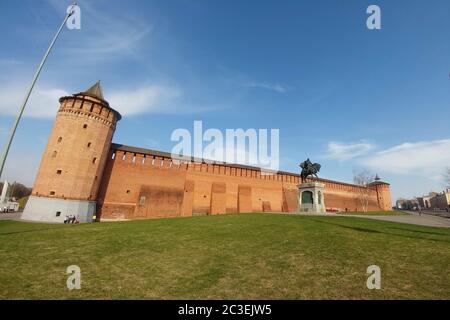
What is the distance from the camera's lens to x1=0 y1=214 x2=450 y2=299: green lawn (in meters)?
5.23

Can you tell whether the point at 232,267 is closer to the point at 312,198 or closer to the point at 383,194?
the point at 312,198

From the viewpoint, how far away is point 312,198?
26906 mm

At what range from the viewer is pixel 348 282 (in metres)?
5.57

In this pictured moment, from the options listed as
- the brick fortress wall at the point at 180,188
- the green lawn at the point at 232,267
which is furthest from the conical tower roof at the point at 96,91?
the green lawn at the point at 232,267

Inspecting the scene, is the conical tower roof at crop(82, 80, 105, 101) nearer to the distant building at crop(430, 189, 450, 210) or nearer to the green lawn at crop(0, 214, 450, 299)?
the green lawn at crop(0, 214, 450, 299)

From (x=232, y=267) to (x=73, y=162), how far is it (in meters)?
24.9

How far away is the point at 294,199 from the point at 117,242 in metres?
36.6

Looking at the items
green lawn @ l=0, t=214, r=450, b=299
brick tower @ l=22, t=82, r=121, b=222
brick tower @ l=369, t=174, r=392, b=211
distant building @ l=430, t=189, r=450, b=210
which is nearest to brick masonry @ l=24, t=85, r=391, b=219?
brick tower @ l=22, t=82, r=121, b=222

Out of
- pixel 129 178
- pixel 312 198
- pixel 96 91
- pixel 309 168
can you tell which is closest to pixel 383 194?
pixel 309 168

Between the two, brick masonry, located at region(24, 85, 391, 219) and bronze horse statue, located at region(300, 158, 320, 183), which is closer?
brick masonry, located at region(24, 85, 391, 219)

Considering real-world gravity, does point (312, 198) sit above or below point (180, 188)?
below

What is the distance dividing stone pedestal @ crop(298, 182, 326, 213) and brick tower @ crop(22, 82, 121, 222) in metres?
23.5

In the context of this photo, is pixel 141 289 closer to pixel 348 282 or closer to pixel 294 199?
pixel 348 282
